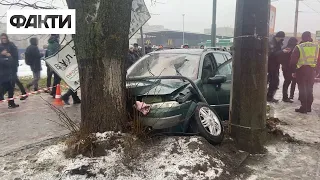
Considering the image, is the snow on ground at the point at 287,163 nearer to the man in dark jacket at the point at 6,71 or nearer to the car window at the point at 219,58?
the car window at the point at 219,58

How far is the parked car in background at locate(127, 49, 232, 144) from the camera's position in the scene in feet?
14.0

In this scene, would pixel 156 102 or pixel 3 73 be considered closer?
pixel 156 102

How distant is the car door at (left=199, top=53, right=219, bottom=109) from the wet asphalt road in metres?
2.65

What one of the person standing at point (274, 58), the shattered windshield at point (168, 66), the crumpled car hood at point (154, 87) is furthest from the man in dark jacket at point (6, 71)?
the person standing at point (274, 58)

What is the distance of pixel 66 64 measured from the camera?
23.8ft

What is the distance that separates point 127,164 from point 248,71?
7.18 ft

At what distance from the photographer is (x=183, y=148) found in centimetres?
399

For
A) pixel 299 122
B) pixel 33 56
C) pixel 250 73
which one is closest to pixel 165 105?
pixel 250 73

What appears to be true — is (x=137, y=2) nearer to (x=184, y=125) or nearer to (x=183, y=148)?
(x=184, y=125)

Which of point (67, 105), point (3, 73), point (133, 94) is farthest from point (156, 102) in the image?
point (3, 73)

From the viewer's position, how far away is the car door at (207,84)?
5426 millimetres

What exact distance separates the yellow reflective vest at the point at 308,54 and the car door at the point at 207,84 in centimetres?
270

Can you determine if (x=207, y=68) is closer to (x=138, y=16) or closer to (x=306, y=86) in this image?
(x=138, y=16)

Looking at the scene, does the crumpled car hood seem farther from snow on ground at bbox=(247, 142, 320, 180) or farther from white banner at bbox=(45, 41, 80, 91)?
white banner at bbox=(45, 41, 80, 91)
